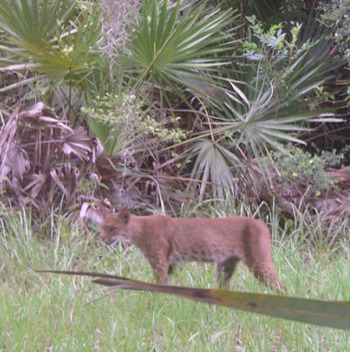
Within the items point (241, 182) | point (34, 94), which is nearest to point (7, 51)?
point (34, 94)

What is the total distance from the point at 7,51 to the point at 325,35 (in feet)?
12.0

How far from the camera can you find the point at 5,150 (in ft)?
21.0

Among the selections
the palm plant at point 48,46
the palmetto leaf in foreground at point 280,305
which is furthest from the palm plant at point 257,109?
the palmetto leaf in foreground at point 280,305

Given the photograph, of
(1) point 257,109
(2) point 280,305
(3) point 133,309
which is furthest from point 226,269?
(2) point 280,305

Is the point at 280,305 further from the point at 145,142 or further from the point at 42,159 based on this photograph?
the point at 145,142

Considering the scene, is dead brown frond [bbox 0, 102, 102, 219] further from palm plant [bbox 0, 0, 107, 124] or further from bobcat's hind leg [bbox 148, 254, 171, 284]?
bobcat's hind leg [bbox 148, 254, 171, 284]

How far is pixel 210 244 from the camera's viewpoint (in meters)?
4.19

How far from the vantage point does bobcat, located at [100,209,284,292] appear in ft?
13.8

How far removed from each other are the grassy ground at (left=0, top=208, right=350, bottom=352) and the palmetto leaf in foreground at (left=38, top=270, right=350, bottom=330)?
2.40m

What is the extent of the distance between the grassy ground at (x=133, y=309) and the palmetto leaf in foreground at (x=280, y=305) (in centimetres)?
240

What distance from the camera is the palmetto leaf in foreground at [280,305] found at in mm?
386

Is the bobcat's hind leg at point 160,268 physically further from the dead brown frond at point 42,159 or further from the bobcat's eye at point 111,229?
the dead brown frond at point 42,159

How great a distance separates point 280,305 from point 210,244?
3802 millimetres

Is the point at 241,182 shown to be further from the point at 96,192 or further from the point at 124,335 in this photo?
the point at 124,335
